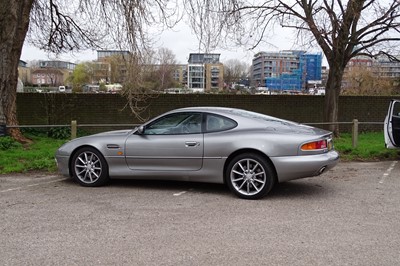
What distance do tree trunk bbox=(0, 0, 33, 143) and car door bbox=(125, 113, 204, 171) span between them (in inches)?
255

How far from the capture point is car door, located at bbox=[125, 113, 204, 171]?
6.60 m

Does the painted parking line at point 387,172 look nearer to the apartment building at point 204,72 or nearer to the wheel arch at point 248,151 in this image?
the wheel arch at point 248,151

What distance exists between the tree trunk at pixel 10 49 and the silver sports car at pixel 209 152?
552cm

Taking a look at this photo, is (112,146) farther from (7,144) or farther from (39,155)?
(7,144)

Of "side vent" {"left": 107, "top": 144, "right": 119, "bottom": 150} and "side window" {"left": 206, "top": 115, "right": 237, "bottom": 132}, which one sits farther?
"side vent" {"left": 107, "top": 144, "right": 119, "bottom": 150}

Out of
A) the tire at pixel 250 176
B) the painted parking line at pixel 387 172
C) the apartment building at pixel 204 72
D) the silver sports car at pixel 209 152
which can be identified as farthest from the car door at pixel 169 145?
the apartment building at pixel 204 72

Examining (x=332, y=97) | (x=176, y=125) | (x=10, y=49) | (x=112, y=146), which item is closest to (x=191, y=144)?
(x=176, y=125)

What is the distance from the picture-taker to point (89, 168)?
716 centimetres

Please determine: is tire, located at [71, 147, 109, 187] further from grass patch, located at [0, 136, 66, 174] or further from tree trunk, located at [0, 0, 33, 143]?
tree trunk, located at [0, 0, 33, 143]

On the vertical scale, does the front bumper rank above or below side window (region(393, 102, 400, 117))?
below

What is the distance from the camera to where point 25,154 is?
10328 mm

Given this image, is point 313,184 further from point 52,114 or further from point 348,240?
point 52,114

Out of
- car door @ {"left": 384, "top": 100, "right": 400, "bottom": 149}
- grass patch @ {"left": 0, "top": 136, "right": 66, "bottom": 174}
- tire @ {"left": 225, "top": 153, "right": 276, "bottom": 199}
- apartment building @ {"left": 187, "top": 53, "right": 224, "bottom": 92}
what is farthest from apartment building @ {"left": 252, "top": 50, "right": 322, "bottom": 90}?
tire @ {"left": 225, "top": 153, "right": 276, "bottom": 199}

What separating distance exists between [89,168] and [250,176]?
2.80 m
